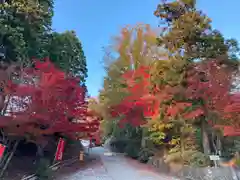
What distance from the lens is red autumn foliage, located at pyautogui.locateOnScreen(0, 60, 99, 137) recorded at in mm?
10477

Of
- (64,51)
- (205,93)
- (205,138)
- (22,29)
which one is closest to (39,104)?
(22,29)

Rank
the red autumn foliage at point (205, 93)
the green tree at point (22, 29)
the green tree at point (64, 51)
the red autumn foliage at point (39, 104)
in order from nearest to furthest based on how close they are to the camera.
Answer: the red autumn foliage at point (205, 93) → the red autumn foliage at point (39, 104) → the green tree at point (22, 29) → the green tree at point (64, 51)

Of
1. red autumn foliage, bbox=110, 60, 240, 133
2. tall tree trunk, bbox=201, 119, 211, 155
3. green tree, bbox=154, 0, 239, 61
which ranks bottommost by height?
tall tree trunk, bbox=201, 119, 211, 155

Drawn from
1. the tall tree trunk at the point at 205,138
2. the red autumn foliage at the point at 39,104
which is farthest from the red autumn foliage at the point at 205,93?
the red autumn foliage at the point at 39,104

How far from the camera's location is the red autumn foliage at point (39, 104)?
34.4ft

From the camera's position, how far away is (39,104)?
10.7 m

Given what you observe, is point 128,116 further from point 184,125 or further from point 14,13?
point 14,13

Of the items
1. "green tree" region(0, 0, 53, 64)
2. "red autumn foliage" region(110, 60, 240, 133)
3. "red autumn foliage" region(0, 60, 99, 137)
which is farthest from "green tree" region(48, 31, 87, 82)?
"red autumn foliage" region(110, 60, 240, 133)

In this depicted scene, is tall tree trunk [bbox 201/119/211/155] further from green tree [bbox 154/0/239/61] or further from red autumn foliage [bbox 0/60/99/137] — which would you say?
red autumn foliage [bbox 0/60/99/137]

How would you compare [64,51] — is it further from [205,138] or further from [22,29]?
[205,138]

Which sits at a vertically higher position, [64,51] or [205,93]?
[64,51]

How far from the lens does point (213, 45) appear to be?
11312 mm

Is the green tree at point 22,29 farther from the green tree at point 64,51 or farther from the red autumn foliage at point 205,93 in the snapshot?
the red autumn foliage at point 205,93

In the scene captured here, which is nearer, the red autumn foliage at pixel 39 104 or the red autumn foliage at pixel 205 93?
the red autumn foliage at pixel 205 93
